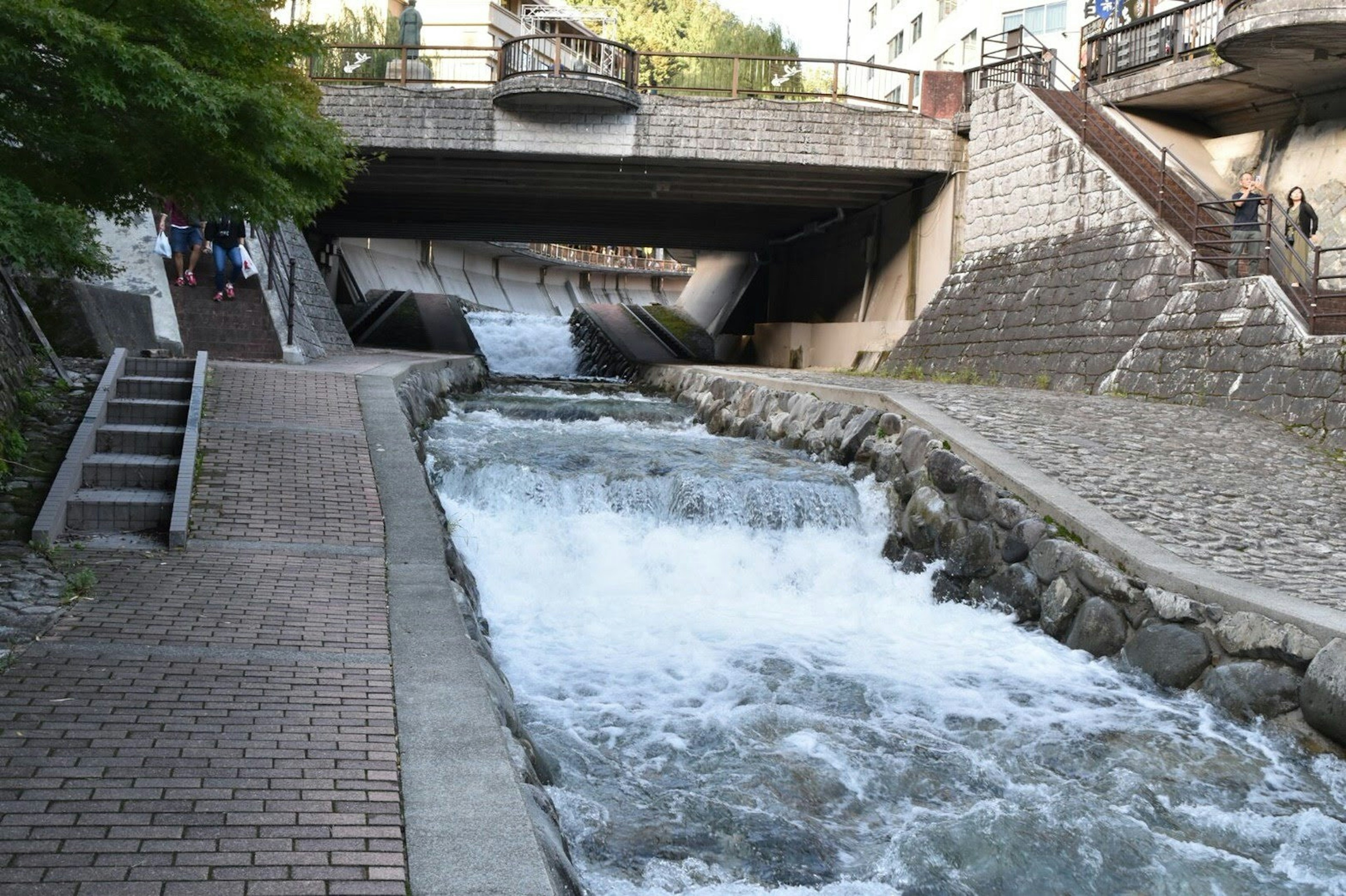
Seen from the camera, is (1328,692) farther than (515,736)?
Yes

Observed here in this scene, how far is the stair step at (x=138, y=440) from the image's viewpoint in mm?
8984

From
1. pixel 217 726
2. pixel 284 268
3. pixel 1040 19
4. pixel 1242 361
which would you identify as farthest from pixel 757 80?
pixel 217 726

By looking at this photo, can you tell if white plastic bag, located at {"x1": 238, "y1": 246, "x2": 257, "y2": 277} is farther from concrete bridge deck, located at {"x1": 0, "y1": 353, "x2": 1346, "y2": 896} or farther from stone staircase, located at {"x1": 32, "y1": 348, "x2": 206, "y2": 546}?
concrete bridge deck, located at {"x1": 0, "y1": 353, "x2": 1346, "y2": 896}

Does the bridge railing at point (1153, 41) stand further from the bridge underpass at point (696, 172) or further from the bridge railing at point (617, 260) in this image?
the bridge railing at point (617, 260)

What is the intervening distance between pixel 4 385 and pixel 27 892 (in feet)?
24.3

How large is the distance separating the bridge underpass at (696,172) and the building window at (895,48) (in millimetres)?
26043

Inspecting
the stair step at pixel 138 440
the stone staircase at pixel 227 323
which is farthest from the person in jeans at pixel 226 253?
the stair step at pixel 138 440

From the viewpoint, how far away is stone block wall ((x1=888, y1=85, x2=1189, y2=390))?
17.1 meters

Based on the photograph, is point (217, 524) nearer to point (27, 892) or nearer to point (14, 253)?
point (14, 253)

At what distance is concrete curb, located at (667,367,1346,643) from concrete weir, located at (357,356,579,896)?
440 centimetres

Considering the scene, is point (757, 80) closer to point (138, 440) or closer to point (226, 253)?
point (226, 253)

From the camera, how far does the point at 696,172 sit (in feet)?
78.1

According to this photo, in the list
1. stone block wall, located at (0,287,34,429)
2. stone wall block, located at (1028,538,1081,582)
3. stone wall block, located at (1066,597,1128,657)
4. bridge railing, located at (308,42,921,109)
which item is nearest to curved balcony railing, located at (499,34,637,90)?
bridge railing, located at (308,42,921,109)

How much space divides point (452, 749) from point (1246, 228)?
15151 mm
